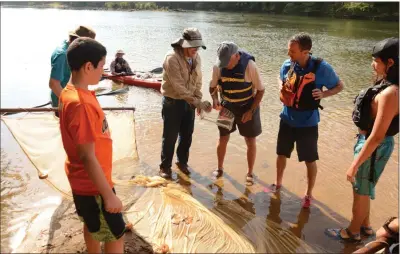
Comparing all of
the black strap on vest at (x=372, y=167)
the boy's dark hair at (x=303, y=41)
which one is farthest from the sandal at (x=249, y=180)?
the boy's dark hair at (x=303, y=41)

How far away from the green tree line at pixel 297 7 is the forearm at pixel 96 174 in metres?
36.6

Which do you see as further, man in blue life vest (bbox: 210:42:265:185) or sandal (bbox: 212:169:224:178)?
sandal (bbox: 212:169:224:178)

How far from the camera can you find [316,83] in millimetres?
3816

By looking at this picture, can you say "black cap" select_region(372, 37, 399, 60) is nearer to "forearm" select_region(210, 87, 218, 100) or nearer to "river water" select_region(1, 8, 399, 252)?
"river water" select_region(1, 8, 399, 252)

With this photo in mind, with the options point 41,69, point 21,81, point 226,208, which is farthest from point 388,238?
point 41,69

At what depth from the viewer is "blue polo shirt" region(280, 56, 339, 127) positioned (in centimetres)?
376

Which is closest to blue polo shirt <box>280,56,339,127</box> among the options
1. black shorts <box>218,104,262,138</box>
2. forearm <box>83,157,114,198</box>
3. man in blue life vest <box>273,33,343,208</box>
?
man in blue life vest <box>273,33,343,208</box>

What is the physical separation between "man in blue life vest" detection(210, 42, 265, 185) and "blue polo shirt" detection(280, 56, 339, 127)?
0.41 meters

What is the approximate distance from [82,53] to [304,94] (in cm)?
246

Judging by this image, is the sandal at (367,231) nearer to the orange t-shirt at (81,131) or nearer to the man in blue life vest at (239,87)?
the man in blue life vest at (239,87)

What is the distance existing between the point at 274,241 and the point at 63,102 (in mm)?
2506

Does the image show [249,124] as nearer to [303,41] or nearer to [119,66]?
[303,41]

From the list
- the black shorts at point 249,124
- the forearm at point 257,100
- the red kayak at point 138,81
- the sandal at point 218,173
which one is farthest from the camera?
the red kayak at point 138,81

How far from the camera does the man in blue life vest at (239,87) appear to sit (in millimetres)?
4136
